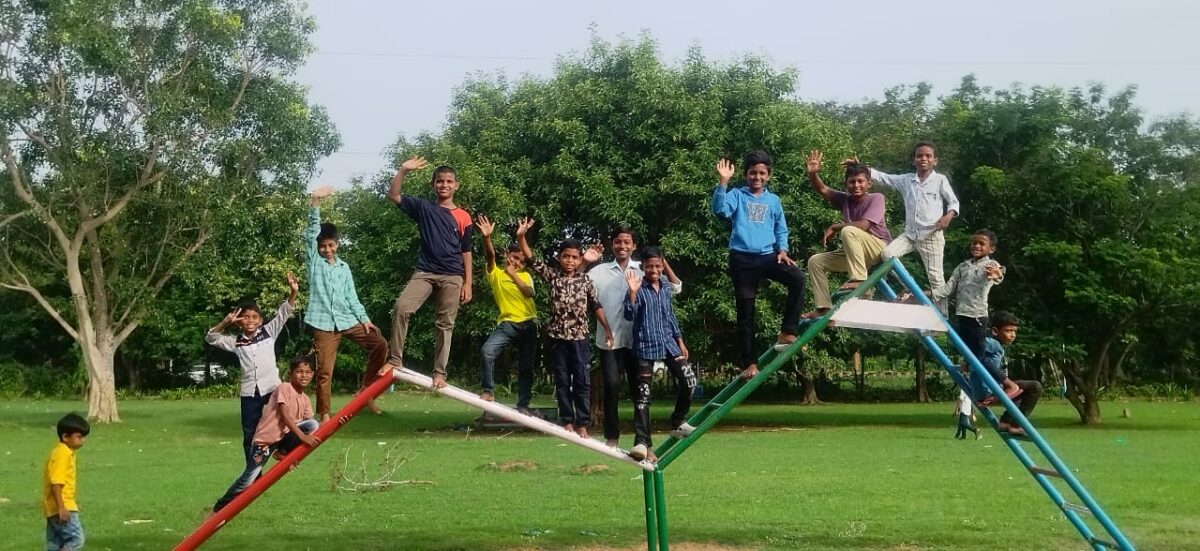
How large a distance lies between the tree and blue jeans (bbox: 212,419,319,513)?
55.1 feet

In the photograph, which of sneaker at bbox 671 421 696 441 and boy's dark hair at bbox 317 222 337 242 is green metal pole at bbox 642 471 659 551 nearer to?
sneaker at bbox 671 421 696 441

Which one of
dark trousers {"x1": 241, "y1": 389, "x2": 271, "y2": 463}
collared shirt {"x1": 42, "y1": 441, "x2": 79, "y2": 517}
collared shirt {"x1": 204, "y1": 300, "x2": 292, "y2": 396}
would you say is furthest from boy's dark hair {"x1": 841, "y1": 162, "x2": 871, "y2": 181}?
collared shirt {"x1": 42, "y1": 441, "x2": 79, "y2": 517}

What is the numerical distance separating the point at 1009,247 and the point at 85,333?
70.9ft

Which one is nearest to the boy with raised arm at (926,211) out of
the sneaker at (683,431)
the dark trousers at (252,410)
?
the sneaker at (683,431)

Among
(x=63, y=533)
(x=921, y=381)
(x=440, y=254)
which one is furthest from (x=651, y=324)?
(x=921, y=381)

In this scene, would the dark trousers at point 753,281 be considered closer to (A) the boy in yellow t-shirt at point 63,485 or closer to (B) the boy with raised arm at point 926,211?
(B) the boy with raised arm at point 926,211

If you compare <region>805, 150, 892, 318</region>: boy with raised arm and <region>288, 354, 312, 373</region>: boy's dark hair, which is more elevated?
<region>805, 150, 892, 318</region>: boy with raised arm

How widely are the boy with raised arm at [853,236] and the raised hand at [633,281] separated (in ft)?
4.35

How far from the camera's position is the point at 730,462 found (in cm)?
1883

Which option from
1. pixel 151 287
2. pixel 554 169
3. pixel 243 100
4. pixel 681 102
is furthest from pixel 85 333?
pixel 681 102

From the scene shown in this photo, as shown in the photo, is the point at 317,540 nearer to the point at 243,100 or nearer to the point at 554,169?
the point at 554,169

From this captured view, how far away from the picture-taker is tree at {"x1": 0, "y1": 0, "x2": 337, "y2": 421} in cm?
2352

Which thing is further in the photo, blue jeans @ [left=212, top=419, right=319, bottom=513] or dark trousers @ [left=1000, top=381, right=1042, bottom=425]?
dark trousers @ [left=1000, top=381, right=1042, bottom=425]

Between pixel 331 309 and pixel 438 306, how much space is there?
3.72 feet
